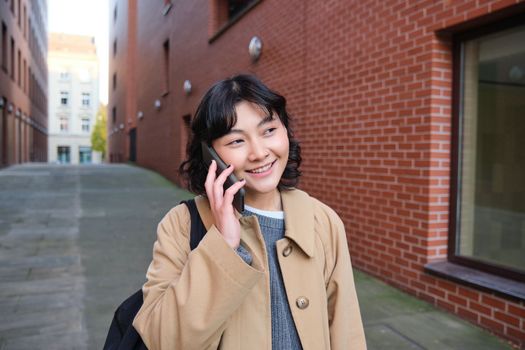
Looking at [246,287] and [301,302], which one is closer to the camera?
[246,287]

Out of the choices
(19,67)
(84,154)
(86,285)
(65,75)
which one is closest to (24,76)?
(19,67)

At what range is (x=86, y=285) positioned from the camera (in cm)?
466

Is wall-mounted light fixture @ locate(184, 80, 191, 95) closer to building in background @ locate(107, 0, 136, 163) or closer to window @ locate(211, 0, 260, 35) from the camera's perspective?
window @ locate(211, 0, 260, 35)

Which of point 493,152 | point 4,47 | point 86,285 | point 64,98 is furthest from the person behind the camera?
point 64,98

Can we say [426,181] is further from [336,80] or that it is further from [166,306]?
[166,306]

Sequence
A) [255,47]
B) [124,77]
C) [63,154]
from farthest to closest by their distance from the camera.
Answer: [63,154] < [124,77] < [255,47]

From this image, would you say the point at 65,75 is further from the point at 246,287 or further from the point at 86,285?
the point at 246,287

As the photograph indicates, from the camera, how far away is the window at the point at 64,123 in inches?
2529

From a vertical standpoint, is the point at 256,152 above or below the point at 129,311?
above

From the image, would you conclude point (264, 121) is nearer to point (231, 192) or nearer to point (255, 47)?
point (231, 192)

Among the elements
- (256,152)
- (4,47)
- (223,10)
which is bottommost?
(256,152)

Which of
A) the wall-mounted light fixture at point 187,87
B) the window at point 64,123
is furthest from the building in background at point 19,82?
the window at point 64,123

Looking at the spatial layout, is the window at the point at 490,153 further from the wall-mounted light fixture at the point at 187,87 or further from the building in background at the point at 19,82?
the building in background at the point at 19,82

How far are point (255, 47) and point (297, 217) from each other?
6.37m
